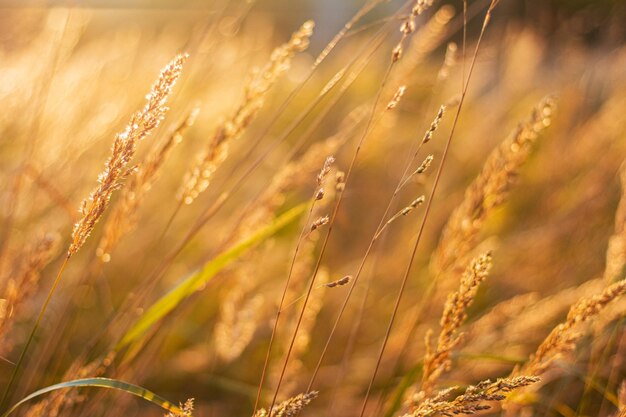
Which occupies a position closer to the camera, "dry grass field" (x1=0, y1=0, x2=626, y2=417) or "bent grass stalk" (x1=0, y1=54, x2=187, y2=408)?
"bent grass stalk" (x1=0, y1=54, x2=187, y2=408)

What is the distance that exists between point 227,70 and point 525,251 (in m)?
1.57

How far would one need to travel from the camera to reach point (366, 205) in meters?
3.27

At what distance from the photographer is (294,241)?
92.7 inches

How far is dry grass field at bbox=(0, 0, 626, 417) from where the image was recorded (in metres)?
1.05

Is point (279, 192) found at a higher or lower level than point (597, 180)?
lower

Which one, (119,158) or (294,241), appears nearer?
(119,158)

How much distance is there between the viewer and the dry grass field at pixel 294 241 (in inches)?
41.5

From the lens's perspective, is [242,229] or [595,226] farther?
[595,226]

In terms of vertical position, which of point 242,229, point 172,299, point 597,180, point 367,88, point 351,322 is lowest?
point 172,299

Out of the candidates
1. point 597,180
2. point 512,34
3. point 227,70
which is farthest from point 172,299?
point 512,34

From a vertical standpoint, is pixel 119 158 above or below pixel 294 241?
below

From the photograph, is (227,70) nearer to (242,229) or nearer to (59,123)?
(59,123)

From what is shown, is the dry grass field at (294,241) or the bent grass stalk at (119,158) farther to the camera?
the dry grass field at (294,241)

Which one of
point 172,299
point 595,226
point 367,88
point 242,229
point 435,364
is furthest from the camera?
point 367,88
